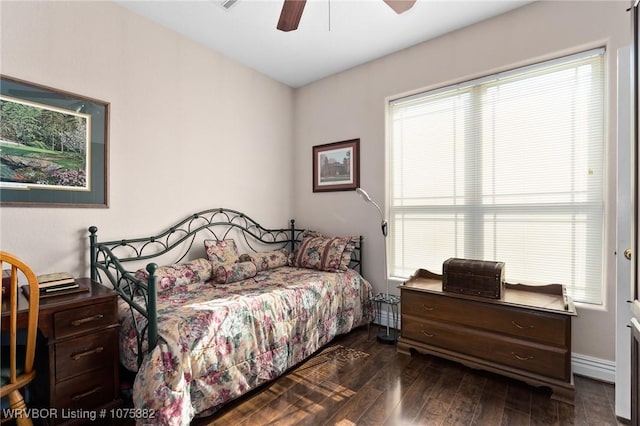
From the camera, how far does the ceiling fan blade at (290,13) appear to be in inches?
70.0

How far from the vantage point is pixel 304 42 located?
2.71 meters

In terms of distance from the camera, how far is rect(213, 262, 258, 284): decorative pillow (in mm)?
2404

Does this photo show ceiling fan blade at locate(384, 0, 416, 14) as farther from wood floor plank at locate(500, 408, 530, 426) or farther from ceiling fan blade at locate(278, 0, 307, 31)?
wood floor plank at locate(500, 408, 530, 426)

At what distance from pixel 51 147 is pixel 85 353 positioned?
130 cm

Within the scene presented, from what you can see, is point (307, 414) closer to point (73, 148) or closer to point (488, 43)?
point (73, 148)

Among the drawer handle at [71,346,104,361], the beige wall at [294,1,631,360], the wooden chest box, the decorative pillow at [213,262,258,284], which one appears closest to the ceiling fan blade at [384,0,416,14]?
the beige wall at [294,1,631,360]

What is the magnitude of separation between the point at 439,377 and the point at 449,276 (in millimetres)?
700

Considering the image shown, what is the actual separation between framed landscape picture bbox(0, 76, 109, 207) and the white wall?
0.20 ft

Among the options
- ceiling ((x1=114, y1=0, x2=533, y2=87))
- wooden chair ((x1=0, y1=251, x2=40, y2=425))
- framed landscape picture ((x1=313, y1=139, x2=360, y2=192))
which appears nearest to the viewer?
wooden chair ((x1=0, y1=251, x2=40, y2=425))

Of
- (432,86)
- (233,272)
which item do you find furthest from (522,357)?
(432,86)

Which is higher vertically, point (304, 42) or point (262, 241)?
point (304, 42)

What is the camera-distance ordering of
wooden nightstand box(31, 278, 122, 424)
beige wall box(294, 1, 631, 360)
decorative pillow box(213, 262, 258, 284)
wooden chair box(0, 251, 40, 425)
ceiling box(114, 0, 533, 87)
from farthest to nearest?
decorative pillow box(213, 262, 258, 284) → ceiling box(114, 0, 533, 87) → beige wall box(294, 1, 631, 360) → wooden nightstand box(31, 278, 122, 424) → wooden chair box(0, 251, 40, 425)

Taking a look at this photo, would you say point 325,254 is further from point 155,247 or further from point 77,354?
point 77,354

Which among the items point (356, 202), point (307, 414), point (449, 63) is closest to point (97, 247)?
point (307, 414)
